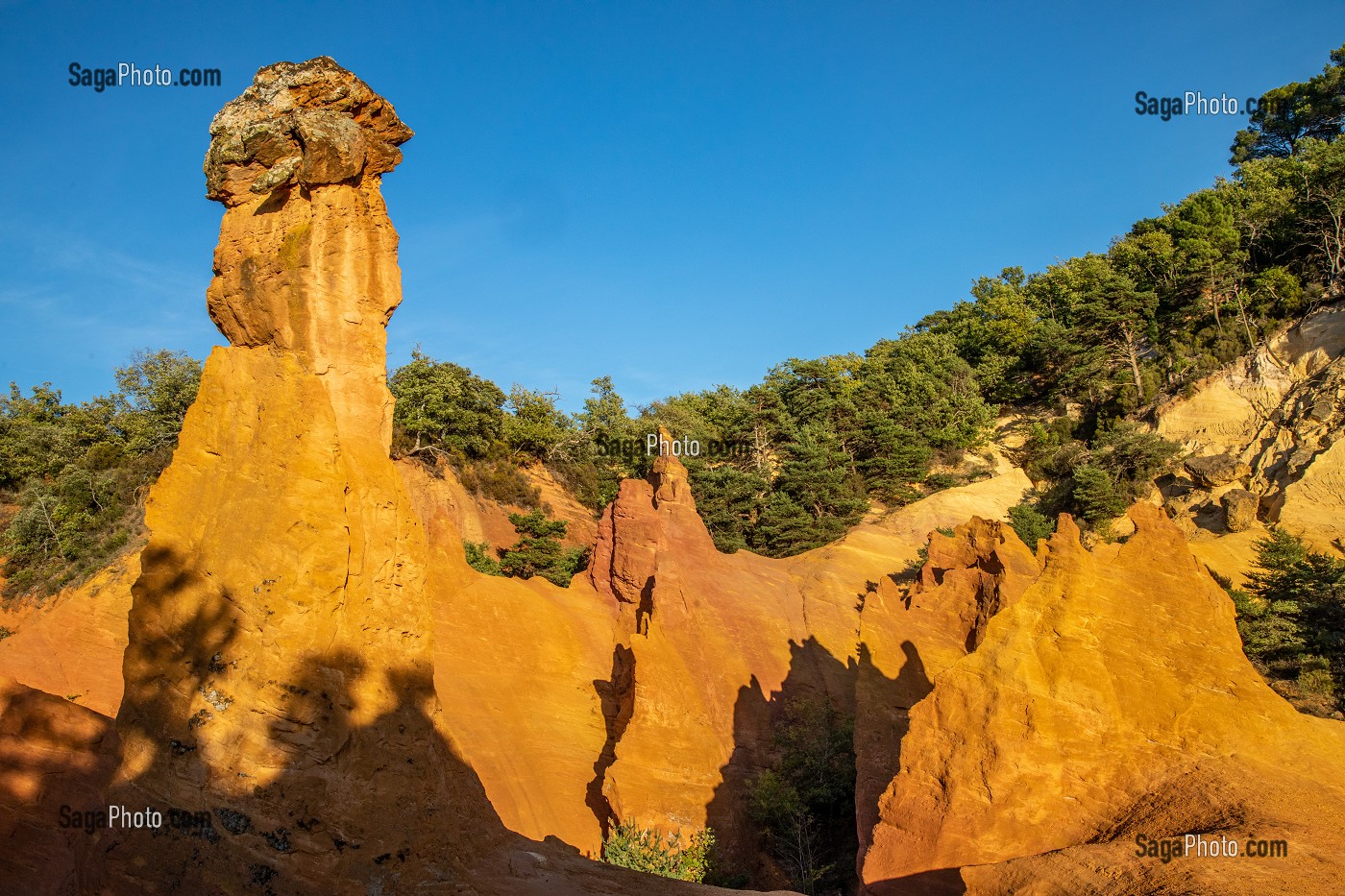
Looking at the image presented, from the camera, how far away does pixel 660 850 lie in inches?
738

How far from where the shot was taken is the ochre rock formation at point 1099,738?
10.8 m

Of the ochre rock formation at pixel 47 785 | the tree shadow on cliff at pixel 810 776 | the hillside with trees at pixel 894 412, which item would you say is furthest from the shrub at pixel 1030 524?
the ochre rock formation at pixel 47 785

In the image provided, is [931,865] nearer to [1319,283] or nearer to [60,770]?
[60,770]

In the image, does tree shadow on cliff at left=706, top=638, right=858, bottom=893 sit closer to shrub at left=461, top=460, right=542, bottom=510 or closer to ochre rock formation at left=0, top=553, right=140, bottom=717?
ochre rock formation at left=0, top=553, right=140, bottom=717

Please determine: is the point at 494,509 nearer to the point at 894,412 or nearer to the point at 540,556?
the point at 540,556

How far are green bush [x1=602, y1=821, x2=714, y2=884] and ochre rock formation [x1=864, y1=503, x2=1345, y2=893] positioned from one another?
6.97 metres

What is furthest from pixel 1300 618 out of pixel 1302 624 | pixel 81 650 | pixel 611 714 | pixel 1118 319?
pixel 81 650

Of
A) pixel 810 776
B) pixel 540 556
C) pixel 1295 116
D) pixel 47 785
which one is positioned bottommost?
pixel 810 776

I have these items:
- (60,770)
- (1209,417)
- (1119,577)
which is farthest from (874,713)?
(1209,417)

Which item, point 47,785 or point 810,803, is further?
point 810,803

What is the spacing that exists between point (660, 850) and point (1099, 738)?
1021cm

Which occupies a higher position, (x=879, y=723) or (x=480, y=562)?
(x=480, y=562)

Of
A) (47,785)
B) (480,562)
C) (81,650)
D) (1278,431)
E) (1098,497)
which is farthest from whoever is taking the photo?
(1098,497)

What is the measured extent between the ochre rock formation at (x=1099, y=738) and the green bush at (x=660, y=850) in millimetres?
6968
